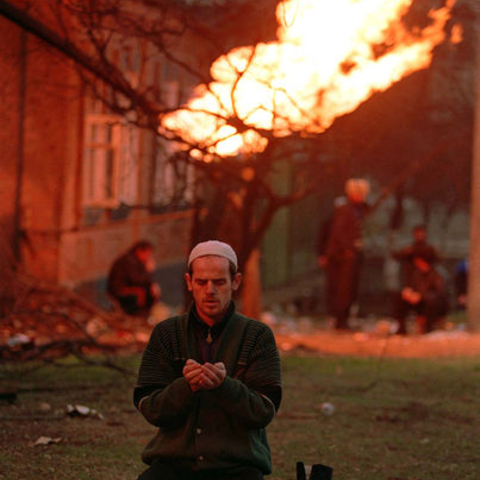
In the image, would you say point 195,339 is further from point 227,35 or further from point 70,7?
point 227,35

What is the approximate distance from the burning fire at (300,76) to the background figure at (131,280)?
3.59 m

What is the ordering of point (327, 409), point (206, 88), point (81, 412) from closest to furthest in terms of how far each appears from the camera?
1. point (81, 412)
2. point (327, 409)
3. point (206, 88)

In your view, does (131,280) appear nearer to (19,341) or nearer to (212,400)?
(19,341)

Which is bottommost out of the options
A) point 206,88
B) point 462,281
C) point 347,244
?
point 462,281

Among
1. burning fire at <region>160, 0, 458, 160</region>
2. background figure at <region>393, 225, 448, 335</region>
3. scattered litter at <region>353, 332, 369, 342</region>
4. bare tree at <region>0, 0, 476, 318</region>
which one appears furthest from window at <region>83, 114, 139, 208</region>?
burning fire at <region>160, 0, 458, 160</region>

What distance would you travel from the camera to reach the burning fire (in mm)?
9867

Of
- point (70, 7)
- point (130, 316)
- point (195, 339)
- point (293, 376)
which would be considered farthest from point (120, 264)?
point (195, 339)

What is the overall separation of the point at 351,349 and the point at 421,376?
3375 millimetres

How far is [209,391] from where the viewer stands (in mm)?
4469

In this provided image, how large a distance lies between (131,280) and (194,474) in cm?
1049

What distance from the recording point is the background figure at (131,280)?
1502 centimetres


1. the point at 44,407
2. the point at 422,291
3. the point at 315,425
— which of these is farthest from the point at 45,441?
the point at 422,291

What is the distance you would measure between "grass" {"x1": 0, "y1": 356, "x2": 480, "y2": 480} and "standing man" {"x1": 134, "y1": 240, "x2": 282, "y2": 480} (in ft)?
6.12

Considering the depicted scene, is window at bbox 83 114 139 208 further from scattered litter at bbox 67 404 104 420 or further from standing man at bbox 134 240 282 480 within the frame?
standing man at bbox 134 240 282 480
